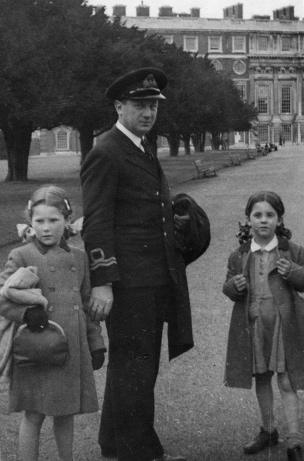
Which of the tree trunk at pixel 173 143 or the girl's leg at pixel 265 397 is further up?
the tree trunk at pixel 173 143

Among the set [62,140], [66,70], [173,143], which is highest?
[66,70]

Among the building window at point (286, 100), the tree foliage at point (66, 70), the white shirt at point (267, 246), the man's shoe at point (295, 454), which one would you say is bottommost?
the man's shoe at point (295, 454)

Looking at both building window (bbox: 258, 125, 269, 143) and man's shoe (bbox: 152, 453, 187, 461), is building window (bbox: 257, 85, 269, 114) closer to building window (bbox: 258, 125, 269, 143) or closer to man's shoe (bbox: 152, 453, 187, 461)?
building window (bbox: 258, 125, 269, 143)

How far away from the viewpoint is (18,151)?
34438mm

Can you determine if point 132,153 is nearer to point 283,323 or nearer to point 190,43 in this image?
point 283,323

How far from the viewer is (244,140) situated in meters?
116

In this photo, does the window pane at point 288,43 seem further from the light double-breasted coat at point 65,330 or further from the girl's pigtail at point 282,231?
the light double-breasted coat at point 65,330

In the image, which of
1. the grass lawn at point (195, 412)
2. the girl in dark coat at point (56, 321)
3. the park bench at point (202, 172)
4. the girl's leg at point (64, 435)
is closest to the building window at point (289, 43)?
the park bench at point (202, 172)

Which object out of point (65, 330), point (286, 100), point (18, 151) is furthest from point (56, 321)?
point (286, 100)

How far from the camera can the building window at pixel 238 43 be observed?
12112 centimetres

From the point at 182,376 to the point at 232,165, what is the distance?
38311 millimetres

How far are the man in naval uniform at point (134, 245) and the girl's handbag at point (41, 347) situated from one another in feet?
1.35

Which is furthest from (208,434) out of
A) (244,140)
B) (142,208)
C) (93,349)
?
(244,140)

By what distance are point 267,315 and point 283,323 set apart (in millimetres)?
90
